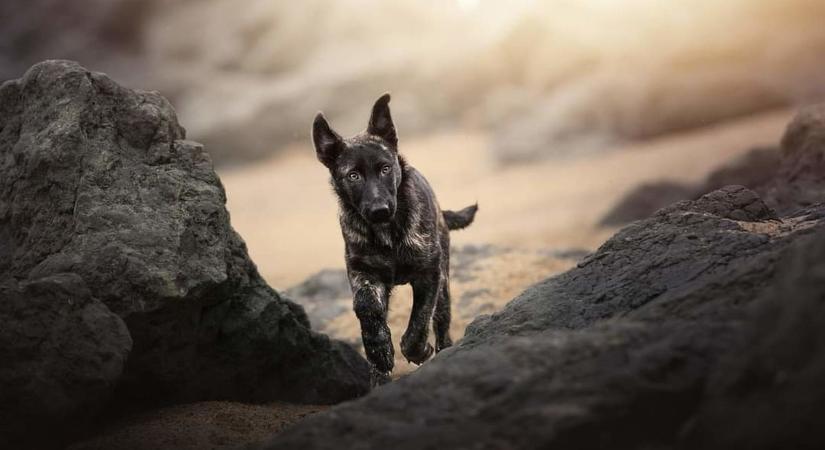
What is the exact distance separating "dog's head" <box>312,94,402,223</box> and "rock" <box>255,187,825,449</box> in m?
2.77

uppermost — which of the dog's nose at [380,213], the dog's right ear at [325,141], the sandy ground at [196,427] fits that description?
the dog's right ear at [325,141]

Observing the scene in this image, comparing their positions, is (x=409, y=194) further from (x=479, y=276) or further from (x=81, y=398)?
(x=479, y=276)

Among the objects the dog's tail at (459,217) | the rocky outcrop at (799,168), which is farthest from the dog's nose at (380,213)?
the rocky outcrop at (799,168)

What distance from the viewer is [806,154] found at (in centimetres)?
1064

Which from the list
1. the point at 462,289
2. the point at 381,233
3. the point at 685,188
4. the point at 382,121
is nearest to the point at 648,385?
the point at 381,233

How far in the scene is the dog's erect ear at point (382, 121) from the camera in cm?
702

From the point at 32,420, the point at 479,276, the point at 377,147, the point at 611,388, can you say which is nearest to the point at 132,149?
the point at 377,147

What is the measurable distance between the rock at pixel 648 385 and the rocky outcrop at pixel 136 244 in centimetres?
208

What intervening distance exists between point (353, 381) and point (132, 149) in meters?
2.62

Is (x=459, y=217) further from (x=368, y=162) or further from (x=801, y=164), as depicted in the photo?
(x=801, y=164)

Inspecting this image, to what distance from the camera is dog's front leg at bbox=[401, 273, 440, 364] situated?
22.3 feet

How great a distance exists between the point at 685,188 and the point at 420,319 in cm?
1091

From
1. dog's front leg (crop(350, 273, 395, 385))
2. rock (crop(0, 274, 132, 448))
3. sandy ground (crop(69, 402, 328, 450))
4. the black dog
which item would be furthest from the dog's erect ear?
rock (crop(0, 274, 132, 448))

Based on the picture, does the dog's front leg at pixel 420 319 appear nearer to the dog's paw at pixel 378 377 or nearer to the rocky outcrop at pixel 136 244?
the dog's paw at pixel 378 377
